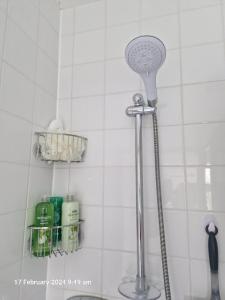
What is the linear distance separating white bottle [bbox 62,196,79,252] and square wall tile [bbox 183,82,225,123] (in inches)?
19.6

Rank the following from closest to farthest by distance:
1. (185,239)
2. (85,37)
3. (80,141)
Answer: (185,239), (80,141), (85,37)

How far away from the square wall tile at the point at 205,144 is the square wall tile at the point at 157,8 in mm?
466

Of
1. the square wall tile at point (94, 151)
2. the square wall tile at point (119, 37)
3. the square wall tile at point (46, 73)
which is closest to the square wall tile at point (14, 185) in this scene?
the square wall tile at point (94, 151)

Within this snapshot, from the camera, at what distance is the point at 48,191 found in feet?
2.91

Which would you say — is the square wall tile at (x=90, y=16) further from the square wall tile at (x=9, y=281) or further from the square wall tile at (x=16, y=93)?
the square wall tile at (x=9, y=281)

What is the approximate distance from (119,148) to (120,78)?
28 cm

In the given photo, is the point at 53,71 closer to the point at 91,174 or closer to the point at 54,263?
the point at 91,174

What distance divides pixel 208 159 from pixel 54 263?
2.22 ft

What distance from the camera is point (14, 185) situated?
0.71 m

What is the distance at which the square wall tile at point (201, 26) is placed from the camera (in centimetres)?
82

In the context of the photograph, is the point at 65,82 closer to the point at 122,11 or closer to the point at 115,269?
the point at 122,11

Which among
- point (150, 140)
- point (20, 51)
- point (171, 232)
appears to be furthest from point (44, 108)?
point (171, 232)

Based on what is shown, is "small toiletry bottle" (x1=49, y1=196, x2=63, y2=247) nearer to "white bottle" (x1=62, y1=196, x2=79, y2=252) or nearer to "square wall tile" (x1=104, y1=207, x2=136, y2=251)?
"white bottle" (x1=62, y1=196, x2=79, y2=252)

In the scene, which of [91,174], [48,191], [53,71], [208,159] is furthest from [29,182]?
[208,159]
